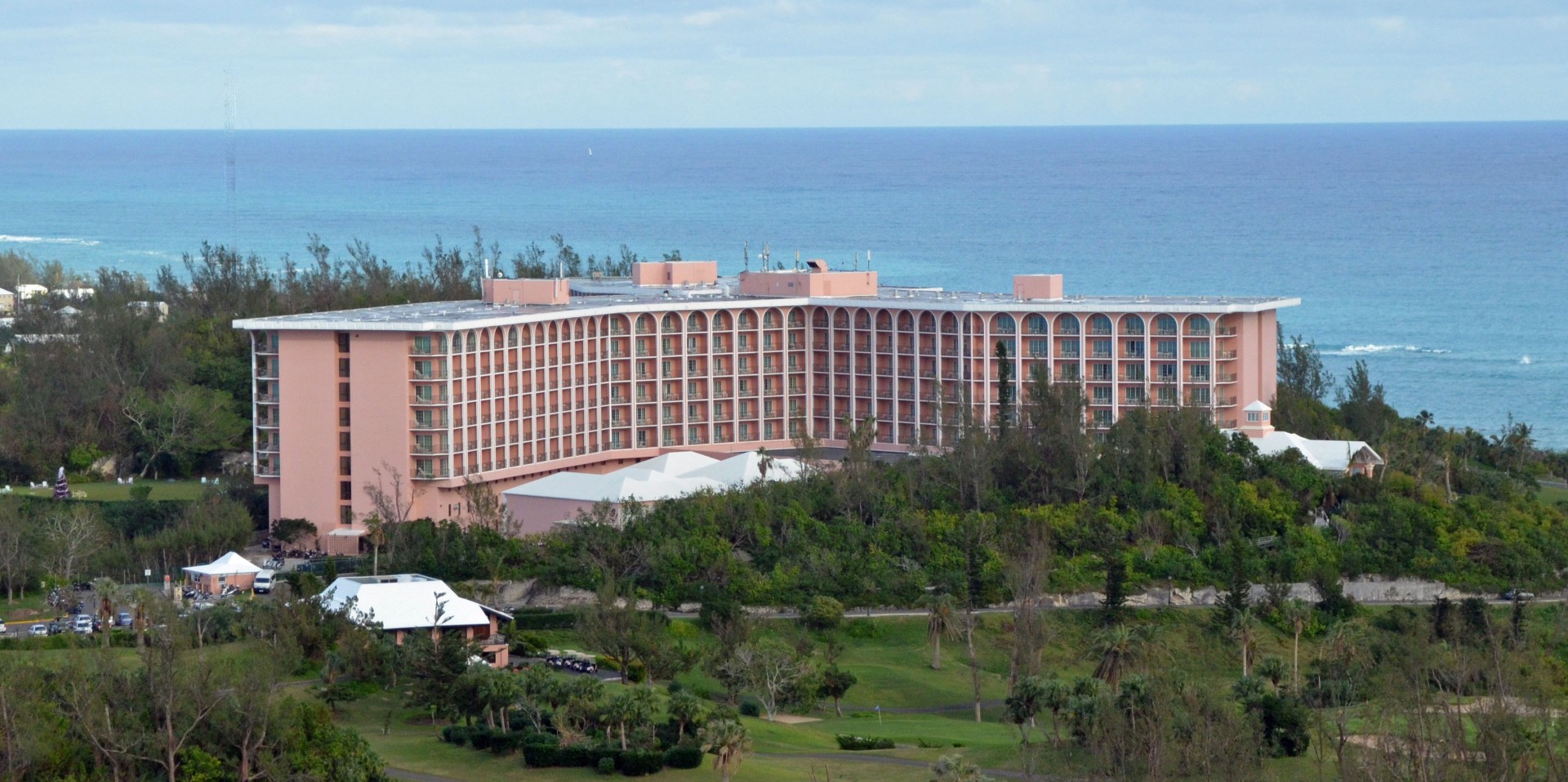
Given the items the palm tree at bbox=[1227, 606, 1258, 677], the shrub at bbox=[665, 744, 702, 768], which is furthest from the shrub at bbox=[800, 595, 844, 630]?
the shrub at bbox=[665, 744, 702, 768]

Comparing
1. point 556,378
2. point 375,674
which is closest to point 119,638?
point 375,674

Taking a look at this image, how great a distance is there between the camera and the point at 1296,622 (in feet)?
240

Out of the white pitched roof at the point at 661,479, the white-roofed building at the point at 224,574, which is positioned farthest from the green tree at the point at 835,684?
the white-roofed building at the point at 224,574

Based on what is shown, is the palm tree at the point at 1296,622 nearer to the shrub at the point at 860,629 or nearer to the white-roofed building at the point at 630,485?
the shrub at the point at 860,629

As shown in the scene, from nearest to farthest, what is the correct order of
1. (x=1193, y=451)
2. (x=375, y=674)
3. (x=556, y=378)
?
(x=375, y=674)
(x=1193, y=451)
(x=556, y=378)

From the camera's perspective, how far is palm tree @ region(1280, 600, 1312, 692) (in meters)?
70.1

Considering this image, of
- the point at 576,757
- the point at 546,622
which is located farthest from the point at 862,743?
the point at 546,622

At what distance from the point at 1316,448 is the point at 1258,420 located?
3.55m

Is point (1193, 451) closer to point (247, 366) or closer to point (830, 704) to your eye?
point (830, 704)

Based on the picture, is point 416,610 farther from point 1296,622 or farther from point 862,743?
point 1296,622

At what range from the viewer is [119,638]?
7194cm

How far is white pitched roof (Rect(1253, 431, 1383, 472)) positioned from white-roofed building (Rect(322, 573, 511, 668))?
109 ft

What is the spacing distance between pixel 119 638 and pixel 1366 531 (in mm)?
42552

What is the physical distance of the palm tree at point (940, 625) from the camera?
74250 millimetres
